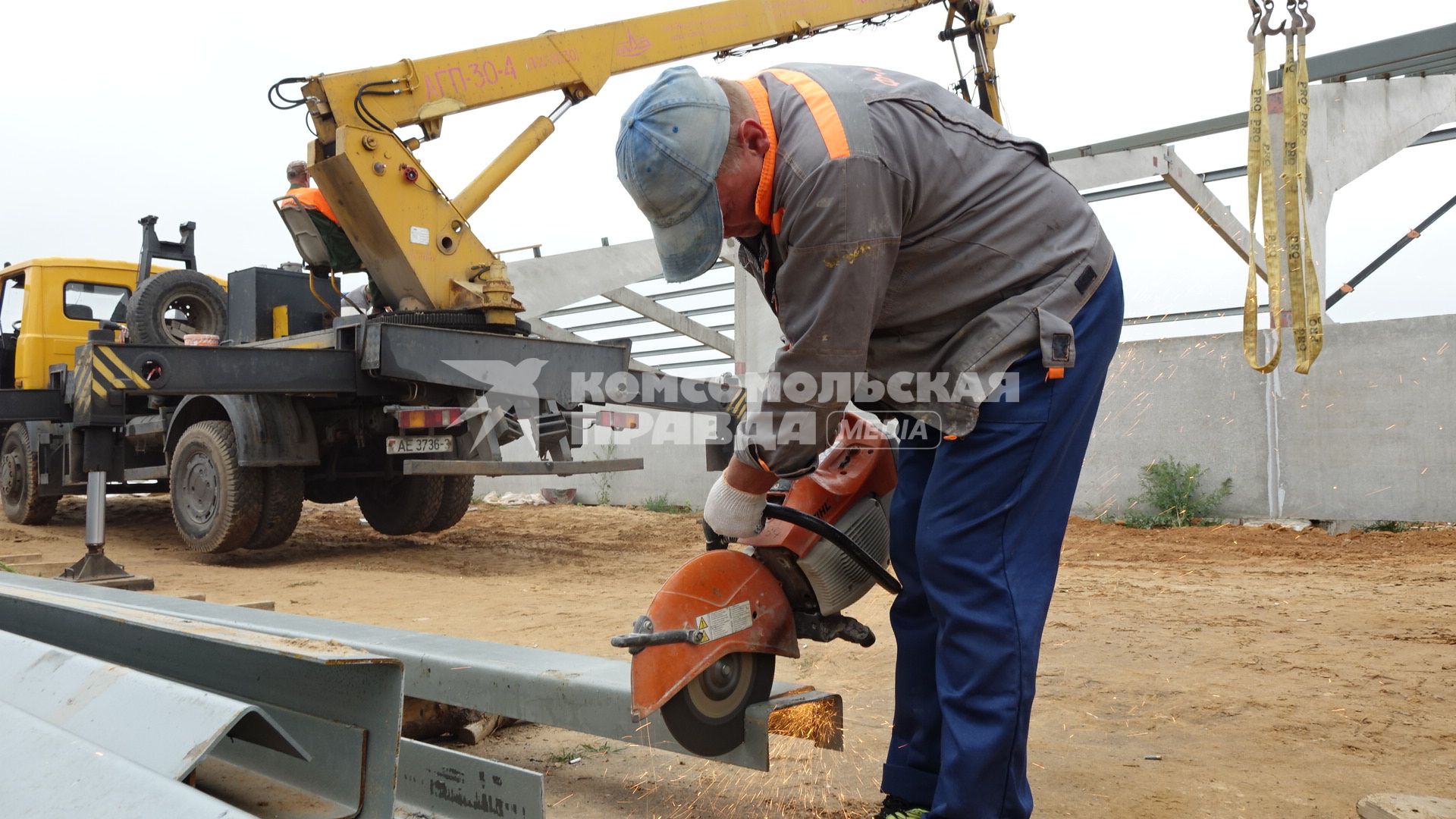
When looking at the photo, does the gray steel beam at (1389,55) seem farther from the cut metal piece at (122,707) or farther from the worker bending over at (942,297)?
the cut metal piece at (122,707)

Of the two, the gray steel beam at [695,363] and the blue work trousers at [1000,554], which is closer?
the blue work trousers at [1000,554]

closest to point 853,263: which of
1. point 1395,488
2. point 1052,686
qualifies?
point 1052,686

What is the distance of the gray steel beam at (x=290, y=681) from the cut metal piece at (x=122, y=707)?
54mm

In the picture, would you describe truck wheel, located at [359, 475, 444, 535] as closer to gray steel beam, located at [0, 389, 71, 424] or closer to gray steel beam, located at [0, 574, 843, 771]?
gray steel beam, located at [0, 389, 71, 424]

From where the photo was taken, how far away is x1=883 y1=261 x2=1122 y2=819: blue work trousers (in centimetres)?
180

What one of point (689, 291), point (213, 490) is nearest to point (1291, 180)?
point (213, 490)

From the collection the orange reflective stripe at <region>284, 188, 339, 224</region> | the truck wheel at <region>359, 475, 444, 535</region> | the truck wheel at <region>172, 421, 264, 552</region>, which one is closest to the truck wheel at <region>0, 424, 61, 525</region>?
the truck wheel at <region>172, 421, 264, 552</region>

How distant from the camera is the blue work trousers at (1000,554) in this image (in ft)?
5.90

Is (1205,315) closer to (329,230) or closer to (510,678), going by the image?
(329,230)

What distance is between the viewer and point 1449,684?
3.31m

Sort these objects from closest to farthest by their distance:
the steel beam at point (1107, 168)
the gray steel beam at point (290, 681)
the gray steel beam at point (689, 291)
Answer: the gray steel beam at point (290, 681), the steel beam at point (1107, 168), the gray steel beam at point (689, 291)

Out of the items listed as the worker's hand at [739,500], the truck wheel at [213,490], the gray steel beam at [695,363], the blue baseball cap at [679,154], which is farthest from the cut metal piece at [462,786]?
the gray steel beam at [695,363]

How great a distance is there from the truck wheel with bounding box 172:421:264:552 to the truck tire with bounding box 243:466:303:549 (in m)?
0.05

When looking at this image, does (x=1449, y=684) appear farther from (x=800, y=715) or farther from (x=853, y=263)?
(x=853, y=263)
